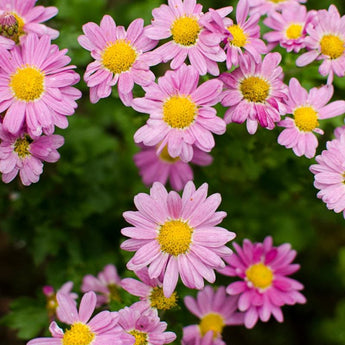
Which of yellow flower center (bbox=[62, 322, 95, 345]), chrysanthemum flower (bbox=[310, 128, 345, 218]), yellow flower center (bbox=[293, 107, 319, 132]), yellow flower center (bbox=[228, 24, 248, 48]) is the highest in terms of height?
yellow flower center (bbox=[228, 24, 248, 48])

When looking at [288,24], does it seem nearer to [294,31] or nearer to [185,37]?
[294,31]

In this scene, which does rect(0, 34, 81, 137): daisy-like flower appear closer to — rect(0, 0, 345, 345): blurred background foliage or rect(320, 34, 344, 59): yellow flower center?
rect(0, 0, 345, 345): blurred background foliage

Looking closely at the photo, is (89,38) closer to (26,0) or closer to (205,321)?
(26,0)

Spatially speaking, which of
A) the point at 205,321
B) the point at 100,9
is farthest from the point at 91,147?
the point at 205,321

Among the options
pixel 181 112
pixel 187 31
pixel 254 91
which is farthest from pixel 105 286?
pixel 187 31

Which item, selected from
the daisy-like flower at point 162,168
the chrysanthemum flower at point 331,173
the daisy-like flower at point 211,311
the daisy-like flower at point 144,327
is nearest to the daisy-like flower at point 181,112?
the chrysanthemum flower at point 331,173

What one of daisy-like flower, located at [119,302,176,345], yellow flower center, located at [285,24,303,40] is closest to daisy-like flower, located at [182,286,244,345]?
daisy-like flower, located at [119,302,176,345]

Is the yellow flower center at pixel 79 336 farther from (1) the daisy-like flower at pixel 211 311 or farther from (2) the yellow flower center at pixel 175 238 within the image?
(1) the daisy-like flower at pixel 211 311
